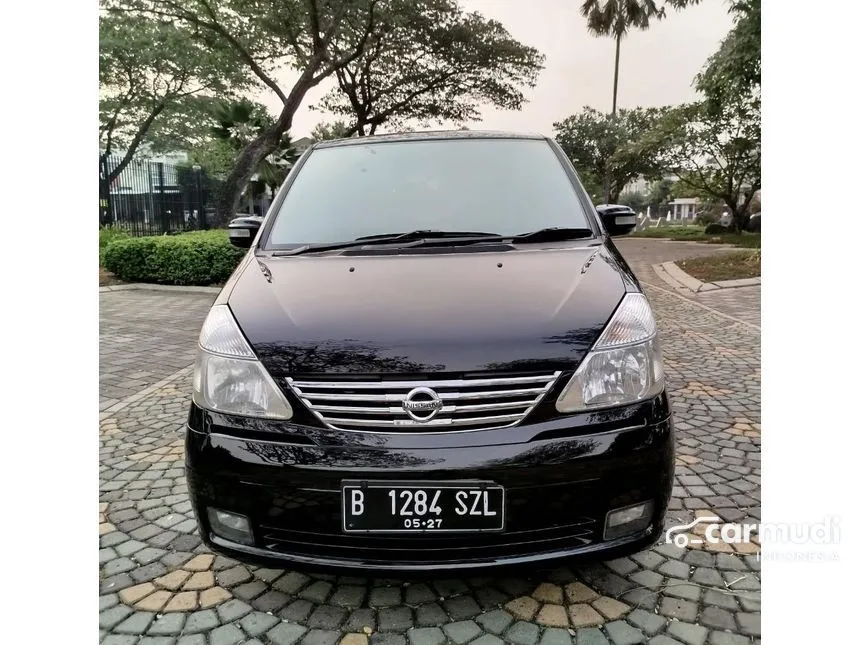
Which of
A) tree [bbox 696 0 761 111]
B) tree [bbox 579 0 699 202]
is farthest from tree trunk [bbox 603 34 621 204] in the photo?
tree [bbox 696 0 761 111]

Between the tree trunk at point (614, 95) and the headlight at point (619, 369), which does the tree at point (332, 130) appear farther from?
the headlight at point (619, 369)

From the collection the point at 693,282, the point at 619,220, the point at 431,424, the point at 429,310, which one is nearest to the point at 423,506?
the point at 431,424

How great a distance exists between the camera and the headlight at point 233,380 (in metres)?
1.82

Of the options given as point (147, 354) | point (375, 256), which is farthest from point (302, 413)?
point (147, 354)

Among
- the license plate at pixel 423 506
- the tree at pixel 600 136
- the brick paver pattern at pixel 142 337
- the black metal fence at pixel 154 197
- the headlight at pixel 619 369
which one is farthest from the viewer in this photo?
the tree at pixel 600 136

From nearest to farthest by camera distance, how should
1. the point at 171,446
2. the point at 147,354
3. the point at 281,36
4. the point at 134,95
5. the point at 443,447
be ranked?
the point at 443,447
the point at 171,446
the point at 147,354
the point at 281,36
the point at 134,95

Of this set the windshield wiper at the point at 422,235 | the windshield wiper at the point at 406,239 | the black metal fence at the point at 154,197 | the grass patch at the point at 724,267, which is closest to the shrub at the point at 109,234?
the black metal fence at the point at 154,197

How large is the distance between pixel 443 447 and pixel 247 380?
0.63m

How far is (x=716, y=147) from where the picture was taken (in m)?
19.3

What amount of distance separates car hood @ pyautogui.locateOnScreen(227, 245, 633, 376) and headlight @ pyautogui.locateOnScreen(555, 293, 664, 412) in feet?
0.13

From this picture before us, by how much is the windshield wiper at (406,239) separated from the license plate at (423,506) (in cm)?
109

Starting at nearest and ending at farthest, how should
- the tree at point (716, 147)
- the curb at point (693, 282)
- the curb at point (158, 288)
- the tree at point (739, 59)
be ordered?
the curb at point (693, 282) < the curb at point (158, 288) < the tree at point (739, 59) < the tree at point (716, 147)

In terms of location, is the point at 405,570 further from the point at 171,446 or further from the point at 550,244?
the point at 171,446

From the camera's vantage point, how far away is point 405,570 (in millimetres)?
1731
